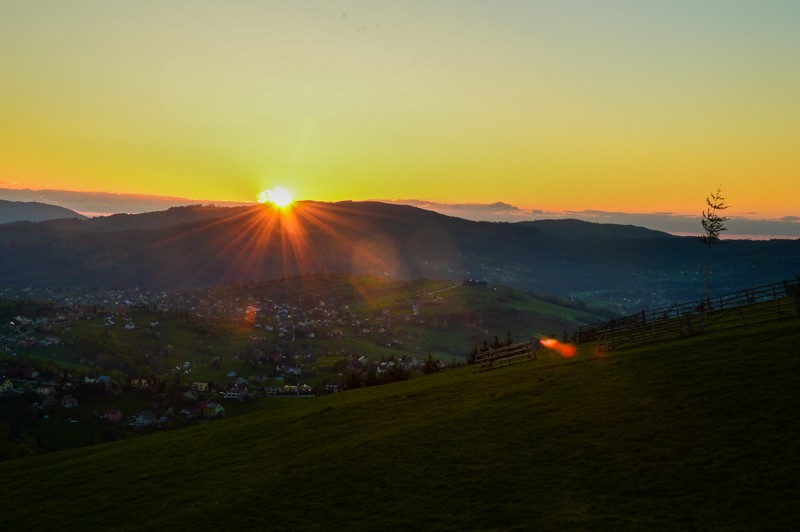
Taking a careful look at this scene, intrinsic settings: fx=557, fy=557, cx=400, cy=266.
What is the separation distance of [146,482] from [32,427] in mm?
132981

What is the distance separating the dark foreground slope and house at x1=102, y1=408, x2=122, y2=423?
119416mm

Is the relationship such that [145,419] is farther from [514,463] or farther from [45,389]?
[514,463]

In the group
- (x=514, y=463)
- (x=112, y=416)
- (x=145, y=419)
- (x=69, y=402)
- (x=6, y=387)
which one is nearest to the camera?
(x=514, y=463)

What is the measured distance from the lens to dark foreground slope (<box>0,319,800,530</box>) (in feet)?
71.5

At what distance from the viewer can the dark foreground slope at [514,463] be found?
21.8m

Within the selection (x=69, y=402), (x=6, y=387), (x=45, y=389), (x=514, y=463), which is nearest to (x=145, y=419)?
(x=69, y=402)

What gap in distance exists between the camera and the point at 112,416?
152125mm

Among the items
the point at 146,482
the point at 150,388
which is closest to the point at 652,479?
the point at 146,482

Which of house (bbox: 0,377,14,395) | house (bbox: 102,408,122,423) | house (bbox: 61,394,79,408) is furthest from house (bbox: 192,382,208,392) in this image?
house (bbox: 0,377,14,395)

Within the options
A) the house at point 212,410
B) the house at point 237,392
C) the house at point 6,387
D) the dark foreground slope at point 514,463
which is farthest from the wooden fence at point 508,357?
the house at point 6,387

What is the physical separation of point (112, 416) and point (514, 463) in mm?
154113

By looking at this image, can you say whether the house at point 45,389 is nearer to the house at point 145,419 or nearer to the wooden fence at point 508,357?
the house at point 145,419

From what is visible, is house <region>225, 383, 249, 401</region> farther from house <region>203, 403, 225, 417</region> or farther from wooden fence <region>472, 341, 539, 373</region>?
wooden fence <region>472, 341, 539, 373</region>

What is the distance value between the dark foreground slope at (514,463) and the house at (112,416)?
119 meters
